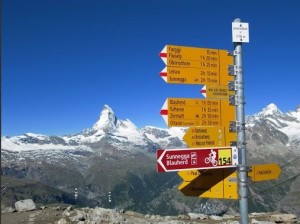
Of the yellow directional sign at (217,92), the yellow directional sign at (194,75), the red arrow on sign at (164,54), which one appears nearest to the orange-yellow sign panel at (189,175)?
the yellow directional sign at (217,92)

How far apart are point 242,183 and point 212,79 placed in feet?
10.2

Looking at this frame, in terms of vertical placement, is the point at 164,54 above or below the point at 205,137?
above

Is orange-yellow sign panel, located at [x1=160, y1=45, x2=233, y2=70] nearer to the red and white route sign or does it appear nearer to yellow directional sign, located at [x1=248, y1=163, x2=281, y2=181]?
the red and white route sign

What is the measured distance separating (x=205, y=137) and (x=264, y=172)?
225cm

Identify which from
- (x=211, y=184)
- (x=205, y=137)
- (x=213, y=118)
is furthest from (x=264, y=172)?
(x=213, y=118)

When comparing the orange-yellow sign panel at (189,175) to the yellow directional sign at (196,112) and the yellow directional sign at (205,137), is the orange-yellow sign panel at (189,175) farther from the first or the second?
the yellow directional sign at (196,112)

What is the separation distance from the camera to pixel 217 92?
42.2 ft

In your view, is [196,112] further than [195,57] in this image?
No

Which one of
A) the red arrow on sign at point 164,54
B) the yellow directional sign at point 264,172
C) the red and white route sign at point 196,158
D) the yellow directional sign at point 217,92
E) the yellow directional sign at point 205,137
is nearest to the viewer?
the red and white route sign at point 196,158

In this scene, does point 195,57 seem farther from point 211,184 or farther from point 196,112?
point 211,184

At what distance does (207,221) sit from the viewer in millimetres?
36656

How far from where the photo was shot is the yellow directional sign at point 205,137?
12.7 meters

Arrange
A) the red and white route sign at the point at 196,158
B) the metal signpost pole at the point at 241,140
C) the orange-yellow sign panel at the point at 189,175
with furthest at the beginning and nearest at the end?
the orange-yellow sign panel at the point at 189,175, the metal signpost pole at the point at 241,140, the red and white route sign at the point at 196,158

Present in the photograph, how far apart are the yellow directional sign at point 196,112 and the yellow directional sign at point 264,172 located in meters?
1.60
